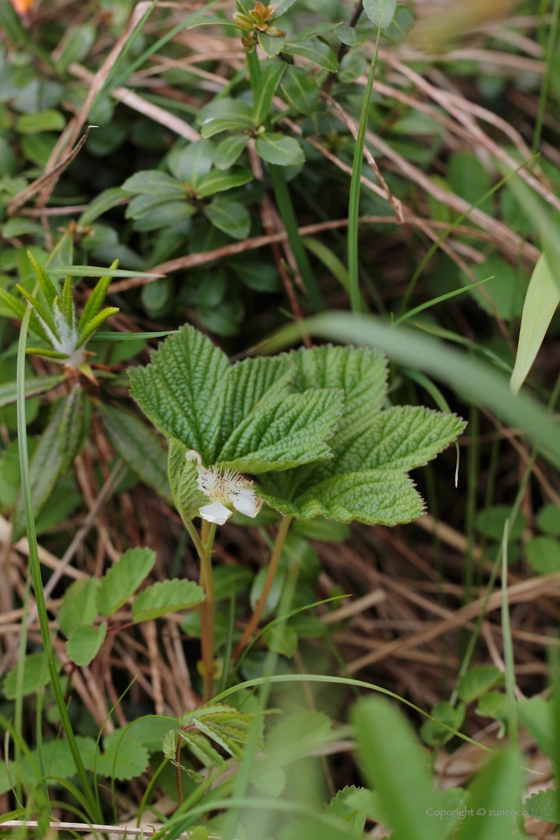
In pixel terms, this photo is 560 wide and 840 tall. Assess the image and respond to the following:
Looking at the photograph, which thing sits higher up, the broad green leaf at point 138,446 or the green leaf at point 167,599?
the broad green leaf at point 138,446

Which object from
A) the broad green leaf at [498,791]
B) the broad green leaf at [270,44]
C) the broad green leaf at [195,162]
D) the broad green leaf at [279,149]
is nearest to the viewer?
the broad green leaf at [498,791]

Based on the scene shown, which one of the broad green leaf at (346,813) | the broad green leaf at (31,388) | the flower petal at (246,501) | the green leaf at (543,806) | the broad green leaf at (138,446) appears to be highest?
the broad green leaf at (31,388)

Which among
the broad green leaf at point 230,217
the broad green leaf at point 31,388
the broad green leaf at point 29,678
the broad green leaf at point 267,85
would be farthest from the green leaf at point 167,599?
the broad green leaf at point 267,85

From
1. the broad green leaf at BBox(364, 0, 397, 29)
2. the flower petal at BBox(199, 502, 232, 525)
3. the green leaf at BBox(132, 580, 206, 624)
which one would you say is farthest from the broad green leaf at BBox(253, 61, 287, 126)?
the green leaf at BBox(132, 580, 206, 624)

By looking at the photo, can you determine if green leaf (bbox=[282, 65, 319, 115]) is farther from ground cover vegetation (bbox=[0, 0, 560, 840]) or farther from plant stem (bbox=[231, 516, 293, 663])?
plant stem (bbox=[231, 516, 293, 663])

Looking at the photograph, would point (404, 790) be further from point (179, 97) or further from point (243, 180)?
point (179, 97)

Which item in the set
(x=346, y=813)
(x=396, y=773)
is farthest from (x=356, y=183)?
(x=346, y=813)

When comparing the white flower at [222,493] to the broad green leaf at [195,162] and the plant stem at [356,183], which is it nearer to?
the plant stem at [356,183]

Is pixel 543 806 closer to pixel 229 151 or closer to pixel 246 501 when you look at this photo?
pixel 246 501
